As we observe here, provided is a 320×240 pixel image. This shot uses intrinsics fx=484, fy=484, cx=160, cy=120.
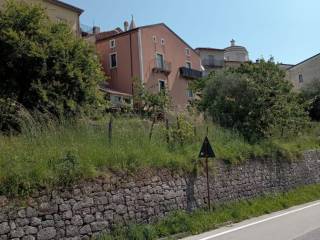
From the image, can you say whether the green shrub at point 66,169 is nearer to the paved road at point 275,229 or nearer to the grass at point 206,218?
the grass at point 206,218

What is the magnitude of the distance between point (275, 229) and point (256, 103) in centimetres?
1177

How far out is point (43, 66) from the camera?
22469 mm

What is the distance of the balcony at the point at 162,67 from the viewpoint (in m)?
53.8

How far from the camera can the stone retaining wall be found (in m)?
10.1

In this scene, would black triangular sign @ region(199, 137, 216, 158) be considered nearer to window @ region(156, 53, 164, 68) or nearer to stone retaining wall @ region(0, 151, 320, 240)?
stone retaining wall @ region(0, 151, 320, 240)

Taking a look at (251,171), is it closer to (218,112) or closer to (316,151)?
(218,112)

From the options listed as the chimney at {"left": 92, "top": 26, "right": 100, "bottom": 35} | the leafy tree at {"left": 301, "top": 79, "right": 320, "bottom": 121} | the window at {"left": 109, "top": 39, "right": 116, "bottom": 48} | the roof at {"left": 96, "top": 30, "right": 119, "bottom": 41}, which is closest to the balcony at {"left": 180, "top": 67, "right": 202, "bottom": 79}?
the roof at {"left": 96, "top": 30, "right": 119, "bottom": 41}

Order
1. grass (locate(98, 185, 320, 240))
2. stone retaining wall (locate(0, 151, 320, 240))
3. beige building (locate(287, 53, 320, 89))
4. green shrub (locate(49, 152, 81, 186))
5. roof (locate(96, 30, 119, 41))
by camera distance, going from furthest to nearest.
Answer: beige building (locate(287, 53, 320, 89)), roof (locate(96, 30, 119, 41)), grass (locate(98, 185, 320, 240)), green shrub (locate(49, 152, 81, 186)), stone retaining wall (locate(0, 151, 320, 240))

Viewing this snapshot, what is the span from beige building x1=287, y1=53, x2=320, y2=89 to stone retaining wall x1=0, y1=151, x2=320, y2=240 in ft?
164

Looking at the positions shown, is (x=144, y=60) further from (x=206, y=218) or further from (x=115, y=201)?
(x=115, y=201)

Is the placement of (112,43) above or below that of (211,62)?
below

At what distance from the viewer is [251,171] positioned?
19375mm

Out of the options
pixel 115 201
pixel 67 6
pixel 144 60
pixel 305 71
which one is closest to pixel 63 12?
pixel 67 6

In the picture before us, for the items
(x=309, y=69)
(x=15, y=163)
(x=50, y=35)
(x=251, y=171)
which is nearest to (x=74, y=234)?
(x=15, y=163)
